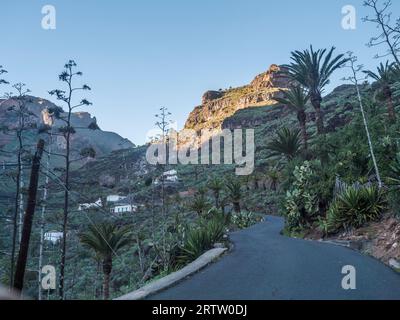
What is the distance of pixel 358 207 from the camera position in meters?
15.5

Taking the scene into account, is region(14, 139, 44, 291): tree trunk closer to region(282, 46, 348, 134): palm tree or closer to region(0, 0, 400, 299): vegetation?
region(0, 0, 400, 299): vegetation

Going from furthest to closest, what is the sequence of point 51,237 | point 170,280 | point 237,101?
point 237,101 → point 51,237 → point 170,280

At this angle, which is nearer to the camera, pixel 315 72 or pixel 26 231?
pixel 26 231

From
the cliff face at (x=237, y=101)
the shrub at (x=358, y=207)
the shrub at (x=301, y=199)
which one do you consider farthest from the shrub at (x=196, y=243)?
the cliff face at (x=237, y=101)

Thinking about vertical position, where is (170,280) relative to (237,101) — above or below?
below

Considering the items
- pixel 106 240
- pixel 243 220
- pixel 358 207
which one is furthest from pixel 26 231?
Answer: pixel 243 220

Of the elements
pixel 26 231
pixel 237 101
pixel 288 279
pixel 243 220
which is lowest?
pixel 243 220

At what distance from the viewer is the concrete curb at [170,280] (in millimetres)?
6871

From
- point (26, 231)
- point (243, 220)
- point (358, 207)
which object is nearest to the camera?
point (26, 231)

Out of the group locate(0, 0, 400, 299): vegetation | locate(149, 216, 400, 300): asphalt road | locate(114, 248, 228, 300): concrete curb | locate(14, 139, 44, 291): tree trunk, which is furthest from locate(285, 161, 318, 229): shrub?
locate(14, 139, 44, 291): tree trunk

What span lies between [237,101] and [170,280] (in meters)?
169

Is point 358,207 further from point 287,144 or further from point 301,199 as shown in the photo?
point 287,144

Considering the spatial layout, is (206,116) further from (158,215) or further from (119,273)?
(119,273)

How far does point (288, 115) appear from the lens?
98625mm
